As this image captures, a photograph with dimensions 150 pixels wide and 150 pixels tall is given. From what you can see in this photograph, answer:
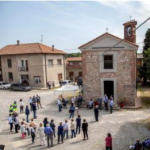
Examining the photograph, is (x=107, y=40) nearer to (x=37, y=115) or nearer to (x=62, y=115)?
(x=62, y=115)

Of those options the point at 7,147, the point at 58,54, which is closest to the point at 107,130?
the point at 7,147

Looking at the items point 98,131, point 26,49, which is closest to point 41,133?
point 98,131

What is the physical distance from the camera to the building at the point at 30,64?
3369 centimetres

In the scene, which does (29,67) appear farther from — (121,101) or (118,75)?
(121,101)

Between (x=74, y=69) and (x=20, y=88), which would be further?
(x=74, y=69)

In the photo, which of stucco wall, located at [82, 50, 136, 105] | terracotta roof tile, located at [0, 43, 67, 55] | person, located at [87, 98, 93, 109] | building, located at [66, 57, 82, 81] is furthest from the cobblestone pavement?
building, located at [66, 57, 82, 81]

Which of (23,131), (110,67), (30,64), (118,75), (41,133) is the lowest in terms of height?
(23,131)

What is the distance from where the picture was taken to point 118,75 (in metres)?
19.8

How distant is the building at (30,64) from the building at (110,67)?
48.1 feet

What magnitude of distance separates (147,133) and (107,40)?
10349 mm

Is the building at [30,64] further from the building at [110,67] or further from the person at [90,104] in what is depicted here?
the person at [90,104]

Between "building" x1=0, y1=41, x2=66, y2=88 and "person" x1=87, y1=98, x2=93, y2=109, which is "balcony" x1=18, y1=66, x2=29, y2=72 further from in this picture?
"person" x1=87, y1=98, x2=93, y2=109

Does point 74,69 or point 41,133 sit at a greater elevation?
point 74,69

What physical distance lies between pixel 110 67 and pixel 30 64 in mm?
18443
